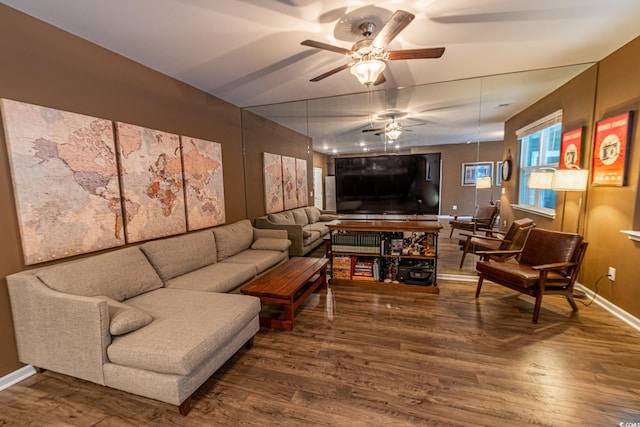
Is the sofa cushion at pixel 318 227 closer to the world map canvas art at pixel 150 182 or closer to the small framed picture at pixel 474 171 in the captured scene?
the world map canvas art at pixel 150 182

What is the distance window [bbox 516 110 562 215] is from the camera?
3.61m

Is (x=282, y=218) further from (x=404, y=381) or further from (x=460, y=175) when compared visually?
(x=460, y=175)

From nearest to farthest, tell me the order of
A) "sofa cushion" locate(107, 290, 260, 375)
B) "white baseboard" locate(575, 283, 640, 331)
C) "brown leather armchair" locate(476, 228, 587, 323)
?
"sofa cushion" locate(107, 290, 260, 375), "white baseboard" locate(575, 283, 640, 331), "brown leather armchair" locate(476, 228, 587, 323)

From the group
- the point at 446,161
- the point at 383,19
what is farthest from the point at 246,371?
the point at 446,161

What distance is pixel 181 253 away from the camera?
2.88m

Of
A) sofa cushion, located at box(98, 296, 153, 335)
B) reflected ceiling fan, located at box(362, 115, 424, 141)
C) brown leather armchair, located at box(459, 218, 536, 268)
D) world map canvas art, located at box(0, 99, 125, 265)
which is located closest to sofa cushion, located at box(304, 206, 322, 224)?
reflected ceiling fan, located at box(362, 115, 424, 141)

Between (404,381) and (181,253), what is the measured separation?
8.18 ft

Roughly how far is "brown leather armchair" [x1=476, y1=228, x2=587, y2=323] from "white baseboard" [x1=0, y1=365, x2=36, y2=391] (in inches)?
166

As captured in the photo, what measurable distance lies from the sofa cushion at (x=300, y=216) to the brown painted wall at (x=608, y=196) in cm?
381

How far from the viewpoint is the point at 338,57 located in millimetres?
2740

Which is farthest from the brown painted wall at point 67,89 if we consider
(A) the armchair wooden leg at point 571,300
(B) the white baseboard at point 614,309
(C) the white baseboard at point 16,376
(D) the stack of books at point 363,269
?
(B) the white baseboard at point 614,309

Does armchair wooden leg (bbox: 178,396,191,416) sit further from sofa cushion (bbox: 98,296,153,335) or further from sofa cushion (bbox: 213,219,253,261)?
sofa cushion (bbox: 213,219,253,261)

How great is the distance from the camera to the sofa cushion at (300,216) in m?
4.96

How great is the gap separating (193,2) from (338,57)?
4.64 ft
